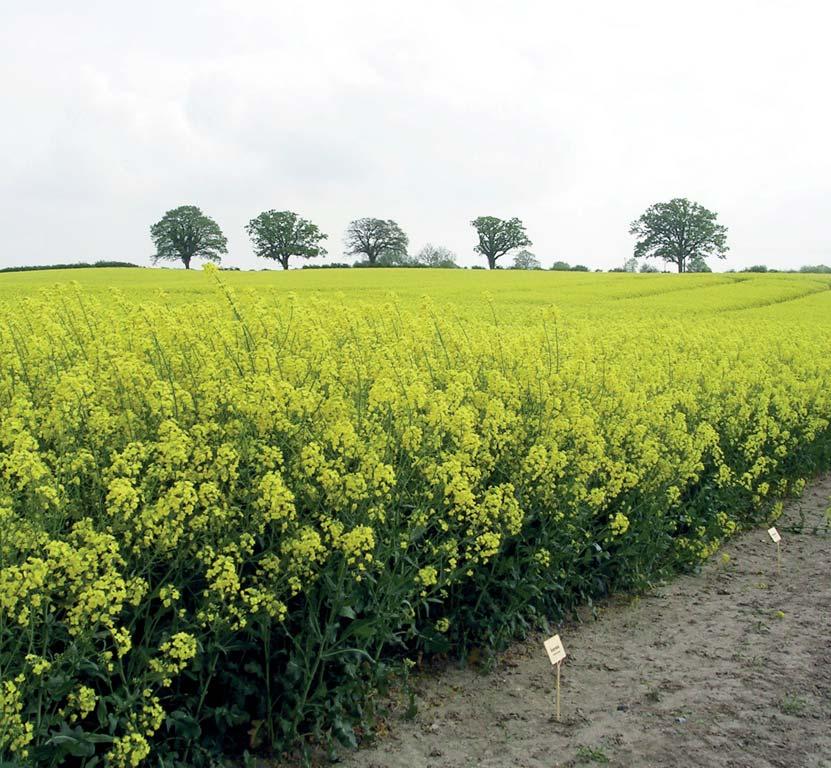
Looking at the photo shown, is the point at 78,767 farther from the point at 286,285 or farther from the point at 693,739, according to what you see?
the point at 286,285

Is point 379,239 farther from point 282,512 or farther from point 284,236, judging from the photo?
point 282,512

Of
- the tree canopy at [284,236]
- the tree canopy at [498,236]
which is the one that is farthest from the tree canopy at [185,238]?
the tree canopy at [498,236]

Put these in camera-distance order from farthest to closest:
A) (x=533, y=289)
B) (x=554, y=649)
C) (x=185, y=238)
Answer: (x=185, y=238) < (x=533, y=289) < (x=554, y=649)

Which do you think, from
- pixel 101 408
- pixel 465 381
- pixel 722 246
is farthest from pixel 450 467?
pixel 722 246

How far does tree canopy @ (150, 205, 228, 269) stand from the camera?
7194cm

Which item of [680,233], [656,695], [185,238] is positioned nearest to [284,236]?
[185,238]

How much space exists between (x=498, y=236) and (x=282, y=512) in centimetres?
8335

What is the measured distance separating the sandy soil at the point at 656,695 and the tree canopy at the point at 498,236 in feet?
262

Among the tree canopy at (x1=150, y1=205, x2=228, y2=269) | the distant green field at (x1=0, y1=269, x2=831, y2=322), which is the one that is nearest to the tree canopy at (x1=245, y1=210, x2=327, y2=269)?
the tree canopy at (x1=150, y1=205, x2=228, y2=269)

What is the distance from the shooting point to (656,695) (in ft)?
16.6

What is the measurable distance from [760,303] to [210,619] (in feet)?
101

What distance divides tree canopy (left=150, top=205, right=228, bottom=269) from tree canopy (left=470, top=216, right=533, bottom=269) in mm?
27282

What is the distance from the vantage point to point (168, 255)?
7194 centimetres

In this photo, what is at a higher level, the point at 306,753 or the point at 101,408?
the point at 101,408
